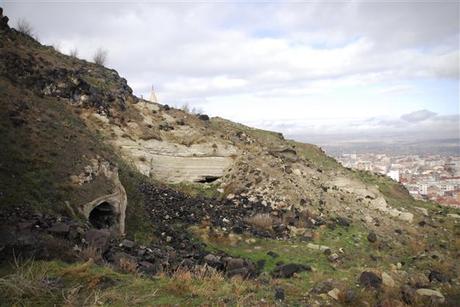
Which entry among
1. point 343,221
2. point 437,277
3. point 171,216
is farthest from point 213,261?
point 343,221

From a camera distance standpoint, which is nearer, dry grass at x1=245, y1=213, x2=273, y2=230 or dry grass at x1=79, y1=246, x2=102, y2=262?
dry grass at x1=79, y1=246, x2=102, y2=262

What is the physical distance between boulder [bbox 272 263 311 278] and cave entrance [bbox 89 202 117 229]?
17.7 feet

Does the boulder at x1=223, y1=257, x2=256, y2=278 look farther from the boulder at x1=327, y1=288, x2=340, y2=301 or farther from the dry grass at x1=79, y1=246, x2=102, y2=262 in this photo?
the dry grass at x1=79, y1=246, x2=102, y2=262

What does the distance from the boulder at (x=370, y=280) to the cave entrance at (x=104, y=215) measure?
7.78 metres

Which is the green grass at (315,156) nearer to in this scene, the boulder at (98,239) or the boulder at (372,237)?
the boulder at (372,237)

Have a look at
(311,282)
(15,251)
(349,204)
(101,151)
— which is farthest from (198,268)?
(349,204)

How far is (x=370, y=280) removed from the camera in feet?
34.9

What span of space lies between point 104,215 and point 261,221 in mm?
7006

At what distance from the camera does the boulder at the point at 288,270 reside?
11.4 metres

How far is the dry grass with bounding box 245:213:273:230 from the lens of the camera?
53.7 feet

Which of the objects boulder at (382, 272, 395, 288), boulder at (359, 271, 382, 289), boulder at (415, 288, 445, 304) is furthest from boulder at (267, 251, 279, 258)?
boulder at (415, 288, 445, 304)

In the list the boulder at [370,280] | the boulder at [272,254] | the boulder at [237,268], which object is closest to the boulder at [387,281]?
the boulder at [370,280]

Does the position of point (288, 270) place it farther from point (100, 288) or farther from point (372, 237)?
point (372, 237)

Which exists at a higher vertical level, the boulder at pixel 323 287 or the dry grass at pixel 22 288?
the dry grass at pixel 22 288
